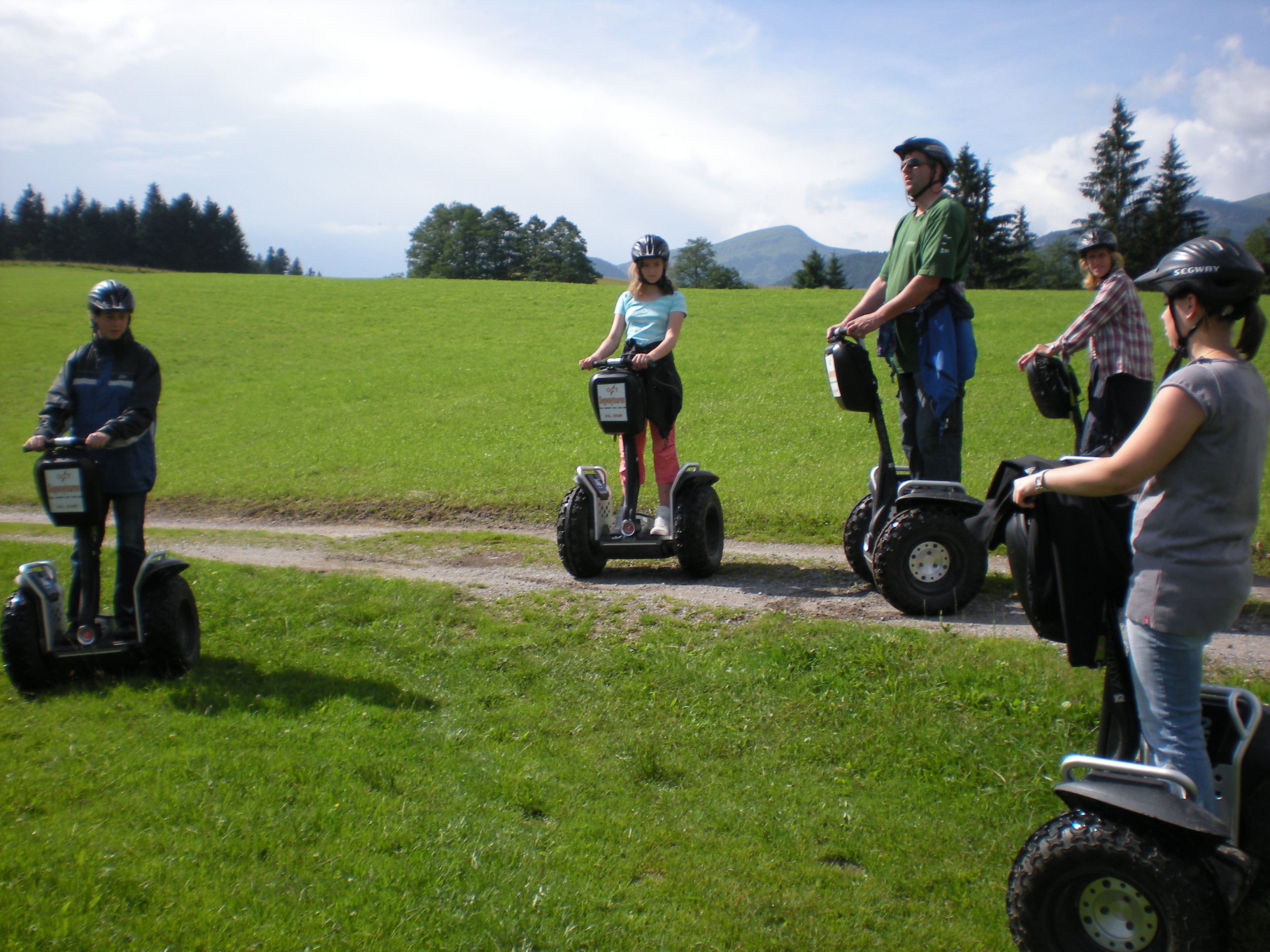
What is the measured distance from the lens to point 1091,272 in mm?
6488

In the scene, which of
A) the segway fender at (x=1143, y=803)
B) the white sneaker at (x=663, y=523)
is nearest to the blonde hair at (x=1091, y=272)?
the white sneaker at (x=663, y=523)

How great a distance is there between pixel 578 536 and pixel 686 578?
0.87 meters

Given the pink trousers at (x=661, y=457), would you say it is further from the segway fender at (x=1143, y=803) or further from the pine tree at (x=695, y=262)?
the pine tree at (x=695, y=262)

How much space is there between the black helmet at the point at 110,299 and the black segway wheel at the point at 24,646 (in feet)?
5.27

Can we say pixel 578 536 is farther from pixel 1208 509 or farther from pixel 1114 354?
pixel 1208 509

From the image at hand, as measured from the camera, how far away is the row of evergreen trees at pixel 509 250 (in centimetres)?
8150

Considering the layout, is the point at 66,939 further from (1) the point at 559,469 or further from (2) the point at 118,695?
(1) the point at 559,469

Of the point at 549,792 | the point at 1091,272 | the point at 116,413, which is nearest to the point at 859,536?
the point at 1091,272

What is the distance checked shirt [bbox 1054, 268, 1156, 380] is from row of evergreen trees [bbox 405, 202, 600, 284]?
241 ft

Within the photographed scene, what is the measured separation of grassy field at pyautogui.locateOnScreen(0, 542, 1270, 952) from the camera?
9.20 feet

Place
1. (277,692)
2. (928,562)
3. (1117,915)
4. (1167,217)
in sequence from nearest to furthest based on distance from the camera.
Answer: (1117,915)
(277,692)
(928,562)
(1167,217)

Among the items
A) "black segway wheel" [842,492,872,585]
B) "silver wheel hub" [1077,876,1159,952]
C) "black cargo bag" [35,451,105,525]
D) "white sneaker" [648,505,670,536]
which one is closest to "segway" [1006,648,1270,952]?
"silver wheel hub" [1077,876,1159,952]

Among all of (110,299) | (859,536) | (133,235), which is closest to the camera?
(110,299)

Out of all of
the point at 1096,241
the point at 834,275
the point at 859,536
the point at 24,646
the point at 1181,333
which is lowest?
the point at 24,646
